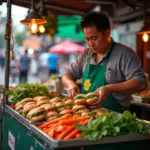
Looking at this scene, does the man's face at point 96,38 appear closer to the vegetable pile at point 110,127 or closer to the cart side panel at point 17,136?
the cart side panel at point 17,136

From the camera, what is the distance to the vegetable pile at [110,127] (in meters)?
2.68

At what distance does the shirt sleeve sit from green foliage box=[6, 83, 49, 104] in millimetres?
1262

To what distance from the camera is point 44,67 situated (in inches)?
1174

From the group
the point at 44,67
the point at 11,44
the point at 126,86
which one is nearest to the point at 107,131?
the point at 126,86

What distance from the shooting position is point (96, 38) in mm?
4012

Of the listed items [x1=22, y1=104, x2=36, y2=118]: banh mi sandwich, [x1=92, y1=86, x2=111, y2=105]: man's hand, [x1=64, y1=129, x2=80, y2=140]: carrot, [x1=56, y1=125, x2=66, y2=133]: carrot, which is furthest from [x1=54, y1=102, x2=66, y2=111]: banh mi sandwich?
[x1=64, y1=129, x2=80, y2=140]: carrot

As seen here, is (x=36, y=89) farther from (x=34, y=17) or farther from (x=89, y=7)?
(x=89, y=7)

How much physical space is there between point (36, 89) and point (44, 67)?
82.7ft

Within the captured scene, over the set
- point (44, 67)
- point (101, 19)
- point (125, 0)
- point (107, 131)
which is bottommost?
point (44, 67)

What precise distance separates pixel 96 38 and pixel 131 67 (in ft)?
1.67

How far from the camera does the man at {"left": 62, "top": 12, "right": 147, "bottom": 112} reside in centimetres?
393

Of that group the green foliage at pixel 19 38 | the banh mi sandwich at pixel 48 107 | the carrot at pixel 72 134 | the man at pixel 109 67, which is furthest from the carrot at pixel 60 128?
the green foliage at pixel 19 38

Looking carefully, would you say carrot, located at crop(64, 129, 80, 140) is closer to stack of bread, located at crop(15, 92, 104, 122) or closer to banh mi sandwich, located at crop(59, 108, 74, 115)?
stack of bread, located at crop(15, 92, 104, 122)

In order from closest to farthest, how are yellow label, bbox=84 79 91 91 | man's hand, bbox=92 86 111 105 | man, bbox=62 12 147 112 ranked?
man's hand, bbox=92 86 111 105, man, bbox=62 12 147 112, yellow label, bbox=84 79 91 91
